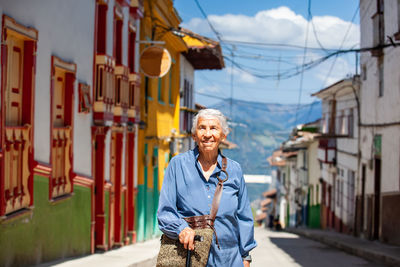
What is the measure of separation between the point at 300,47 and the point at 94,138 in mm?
7433

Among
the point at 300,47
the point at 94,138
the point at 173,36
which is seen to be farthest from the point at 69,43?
the point at 173,36

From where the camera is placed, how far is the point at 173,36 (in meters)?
20.3

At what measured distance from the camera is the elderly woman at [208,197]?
3.94m

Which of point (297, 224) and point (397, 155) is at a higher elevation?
point (397, 155)

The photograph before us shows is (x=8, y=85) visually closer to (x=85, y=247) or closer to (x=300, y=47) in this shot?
(x=85, y=247)

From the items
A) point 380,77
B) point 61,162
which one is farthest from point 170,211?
point 380,77

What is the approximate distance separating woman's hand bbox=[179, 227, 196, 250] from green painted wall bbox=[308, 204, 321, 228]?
3145cm

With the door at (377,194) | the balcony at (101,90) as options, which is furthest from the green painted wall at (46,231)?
the door at (377,194)

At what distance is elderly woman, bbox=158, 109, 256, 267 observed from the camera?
12.9 feet

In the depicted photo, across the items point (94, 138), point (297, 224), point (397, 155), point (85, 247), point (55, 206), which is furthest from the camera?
point (297, 224)

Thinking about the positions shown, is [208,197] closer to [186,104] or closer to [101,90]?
[101,90]

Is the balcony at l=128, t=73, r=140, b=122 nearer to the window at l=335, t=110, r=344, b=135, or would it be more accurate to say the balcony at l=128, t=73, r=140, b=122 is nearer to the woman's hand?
the woman's hand

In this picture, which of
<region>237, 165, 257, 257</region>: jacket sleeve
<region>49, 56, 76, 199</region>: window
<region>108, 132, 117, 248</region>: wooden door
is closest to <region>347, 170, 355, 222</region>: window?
<region>108, 132, 117, 248</region>: wooden door

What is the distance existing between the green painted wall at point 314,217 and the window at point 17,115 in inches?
1122
